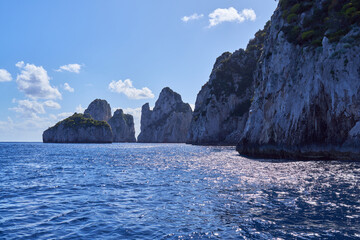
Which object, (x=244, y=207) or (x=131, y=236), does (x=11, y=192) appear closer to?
(x=131, y=236)

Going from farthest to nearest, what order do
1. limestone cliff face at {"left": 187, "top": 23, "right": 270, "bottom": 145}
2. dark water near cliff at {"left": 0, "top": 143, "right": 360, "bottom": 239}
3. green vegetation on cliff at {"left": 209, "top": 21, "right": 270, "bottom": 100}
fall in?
green vegetation on cliff at {"left": 209, "top": 21, "right": 270, "bottom": 100}, limestone cliff face at {"left": 187, "top": 23, "right": 270, "bottom": 145}, dark water near cliff at {"left": 0, "top": 143, "right": 360, "bottom": 239}

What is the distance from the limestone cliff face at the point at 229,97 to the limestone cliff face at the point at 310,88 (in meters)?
62.4

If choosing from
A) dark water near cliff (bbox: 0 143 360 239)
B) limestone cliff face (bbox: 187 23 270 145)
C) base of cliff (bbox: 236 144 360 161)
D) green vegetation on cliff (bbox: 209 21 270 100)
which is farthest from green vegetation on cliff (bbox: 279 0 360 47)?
green vegetation on cliff (bbox: 209 21 270 100)

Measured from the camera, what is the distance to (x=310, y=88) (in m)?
36.9

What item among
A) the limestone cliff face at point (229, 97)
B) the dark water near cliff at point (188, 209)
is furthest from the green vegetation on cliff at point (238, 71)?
the dark water near cliff at point (188, 209)

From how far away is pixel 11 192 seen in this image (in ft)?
61.7

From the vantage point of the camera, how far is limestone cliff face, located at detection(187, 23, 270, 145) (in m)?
115

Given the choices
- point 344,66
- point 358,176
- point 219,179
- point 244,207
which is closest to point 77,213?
point 244,207

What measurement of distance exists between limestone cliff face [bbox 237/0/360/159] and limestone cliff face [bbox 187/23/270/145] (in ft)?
205

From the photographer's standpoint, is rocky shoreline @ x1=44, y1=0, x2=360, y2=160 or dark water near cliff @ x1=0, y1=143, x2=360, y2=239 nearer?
dark water near cliff @ x1=0, y1=143, x2=360, y2=239

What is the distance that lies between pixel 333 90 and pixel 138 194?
29.5 metres

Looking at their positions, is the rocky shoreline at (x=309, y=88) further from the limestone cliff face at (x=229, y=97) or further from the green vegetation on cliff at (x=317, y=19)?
the limestone cliff face at (x=229, y=97)

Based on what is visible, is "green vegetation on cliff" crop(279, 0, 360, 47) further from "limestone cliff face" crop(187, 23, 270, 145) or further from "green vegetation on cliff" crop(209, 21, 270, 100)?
"green vegetation on cliff" crop(209, 21, 270, 100)

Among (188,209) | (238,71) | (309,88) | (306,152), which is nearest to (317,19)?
(309,88)
